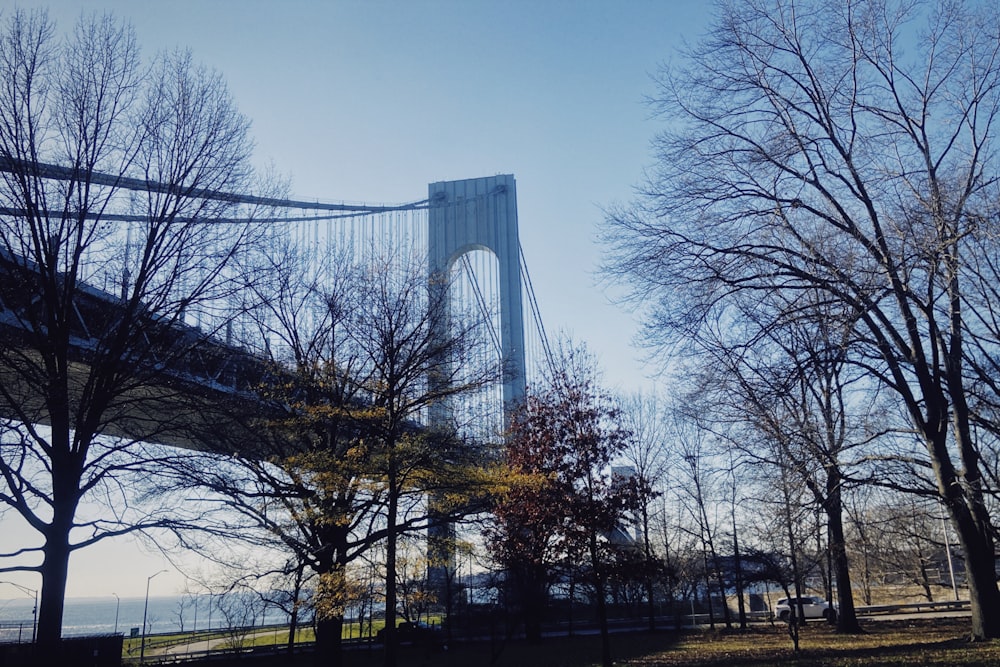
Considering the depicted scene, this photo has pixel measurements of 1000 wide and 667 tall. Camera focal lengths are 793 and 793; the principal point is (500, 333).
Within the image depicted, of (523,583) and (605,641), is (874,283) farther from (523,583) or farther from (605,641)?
(523,583)

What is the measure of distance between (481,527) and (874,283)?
872 centimetres

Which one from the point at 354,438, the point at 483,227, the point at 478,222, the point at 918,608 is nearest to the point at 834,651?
the point at 354,438

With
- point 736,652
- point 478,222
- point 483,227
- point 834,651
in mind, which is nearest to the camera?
point 834,651

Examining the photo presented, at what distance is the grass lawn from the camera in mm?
11391

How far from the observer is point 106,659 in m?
16.7


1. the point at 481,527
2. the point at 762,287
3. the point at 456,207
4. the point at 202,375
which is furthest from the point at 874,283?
the point at 456,207

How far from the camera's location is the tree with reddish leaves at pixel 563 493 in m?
15.2

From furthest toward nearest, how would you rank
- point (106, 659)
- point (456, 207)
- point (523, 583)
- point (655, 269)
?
point (456, 207) → point (523, 583) → point (106, 659) → point (655, 269)

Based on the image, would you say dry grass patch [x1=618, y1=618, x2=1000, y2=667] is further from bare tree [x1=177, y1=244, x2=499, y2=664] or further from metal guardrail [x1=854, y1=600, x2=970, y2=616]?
metal guardrail [x1=854, y1=600, x2=970, y2=616]

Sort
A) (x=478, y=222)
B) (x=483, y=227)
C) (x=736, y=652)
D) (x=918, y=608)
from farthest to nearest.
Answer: (x=478, y=222) → (x=483, y=227) → (x=918, y=608) → (x=736, y=652)

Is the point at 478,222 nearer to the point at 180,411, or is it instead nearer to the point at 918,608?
the point at 918,608

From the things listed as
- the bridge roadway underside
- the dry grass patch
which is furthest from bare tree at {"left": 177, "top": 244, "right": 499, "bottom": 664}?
the dry grass patch

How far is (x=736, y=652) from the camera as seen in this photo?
16.6 meters

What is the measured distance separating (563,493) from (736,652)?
17.4 ft
